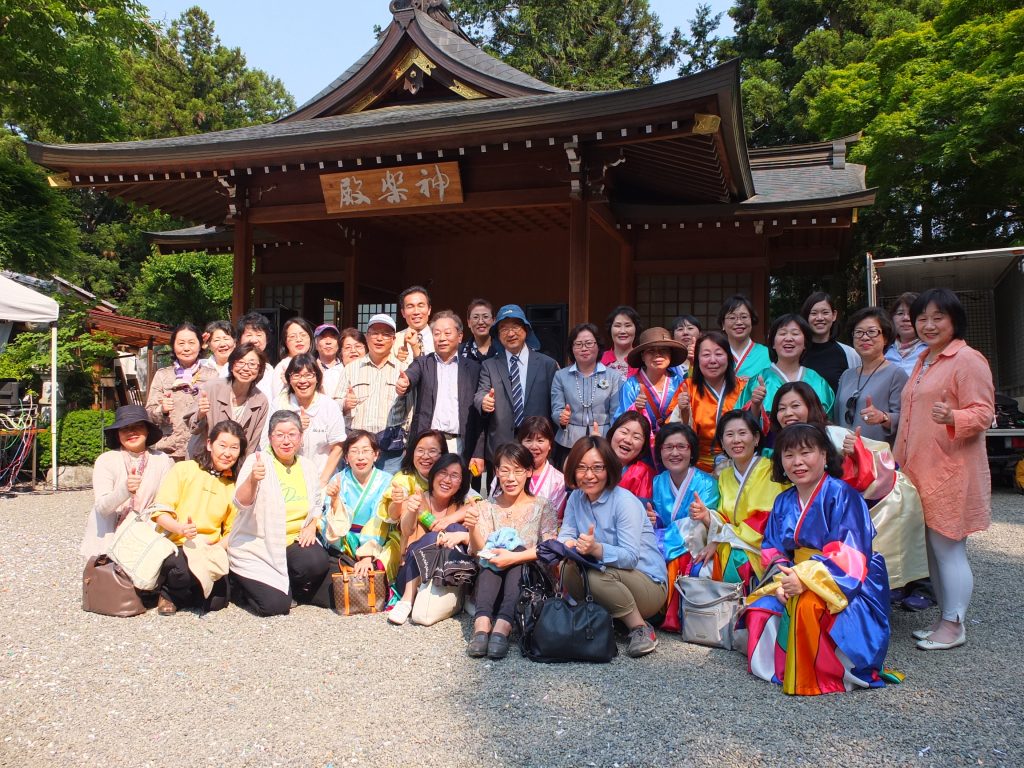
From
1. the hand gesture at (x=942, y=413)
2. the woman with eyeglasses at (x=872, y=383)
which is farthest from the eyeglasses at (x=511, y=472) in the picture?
the hand gesture at (x=942, y=413)

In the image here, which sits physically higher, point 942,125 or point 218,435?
point 942,125

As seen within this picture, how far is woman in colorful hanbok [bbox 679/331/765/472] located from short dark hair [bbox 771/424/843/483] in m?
0.72

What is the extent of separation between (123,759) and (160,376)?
294 cm

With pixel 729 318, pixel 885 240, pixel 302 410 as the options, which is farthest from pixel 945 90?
pixel 302 410

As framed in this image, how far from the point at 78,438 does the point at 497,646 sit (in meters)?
9.05

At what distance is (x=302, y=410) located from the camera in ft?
14.4

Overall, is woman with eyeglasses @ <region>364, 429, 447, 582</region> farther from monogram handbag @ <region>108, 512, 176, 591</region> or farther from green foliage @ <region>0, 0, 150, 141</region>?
green foliage @ <region>0, 0, 150, 141</region>

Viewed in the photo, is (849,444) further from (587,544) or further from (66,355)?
(66,355)

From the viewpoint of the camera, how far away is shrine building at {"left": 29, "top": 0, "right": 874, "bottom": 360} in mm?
6234

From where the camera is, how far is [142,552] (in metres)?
3.82

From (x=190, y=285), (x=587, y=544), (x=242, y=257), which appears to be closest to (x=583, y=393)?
(x=587, y=544)

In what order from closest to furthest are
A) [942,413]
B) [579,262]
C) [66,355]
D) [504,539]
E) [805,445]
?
[805,445] < [942,413] < [504,539] < [579,262] < [66,355]

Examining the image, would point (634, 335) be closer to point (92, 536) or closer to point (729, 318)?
point (729, 318)

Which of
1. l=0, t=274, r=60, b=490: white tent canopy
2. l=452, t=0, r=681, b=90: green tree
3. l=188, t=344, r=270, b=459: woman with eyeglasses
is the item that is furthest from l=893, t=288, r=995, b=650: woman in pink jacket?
l=452, t=0, r=681, b=90: green tree
